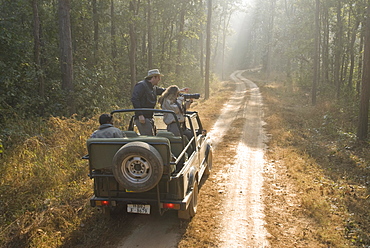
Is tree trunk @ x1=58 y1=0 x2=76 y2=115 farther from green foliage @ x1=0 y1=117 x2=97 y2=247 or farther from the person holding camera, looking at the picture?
the person holding camera

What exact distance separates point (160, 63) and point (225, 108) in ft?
25.3

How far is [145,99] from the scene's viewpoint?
251 inches

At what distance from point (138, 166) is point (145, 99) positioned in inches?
94.8

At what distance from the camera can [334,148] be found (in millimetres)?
10398

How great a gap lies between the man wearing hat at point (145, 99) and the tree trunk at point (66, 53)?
19.0 ft

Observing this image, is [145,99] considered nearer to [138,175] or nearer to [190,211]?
[138,175]

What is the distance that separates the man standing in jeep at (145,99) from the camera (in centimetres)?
607

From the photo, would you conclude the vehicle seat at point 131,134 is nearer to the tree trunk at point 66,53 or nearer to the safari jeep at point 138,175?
the safari jeep at point 138,175

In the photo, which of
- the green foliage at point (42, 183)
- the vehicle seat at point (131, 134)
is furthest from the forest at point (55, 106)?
the vehicle seat at point (131, 134)

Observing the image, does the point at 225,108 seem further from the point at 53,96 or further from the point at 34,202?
the point at 34,202

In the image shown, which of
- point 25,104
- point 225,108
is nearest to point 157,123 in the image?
point 25,104

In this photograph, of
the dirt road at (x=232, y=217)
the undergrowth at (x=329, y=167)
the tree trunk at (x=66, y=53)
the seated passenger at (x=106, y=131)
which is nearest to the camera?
the dirt road at (x=232, y=217)

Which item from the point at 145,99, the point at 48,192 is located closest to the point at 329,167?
the point at 145,99

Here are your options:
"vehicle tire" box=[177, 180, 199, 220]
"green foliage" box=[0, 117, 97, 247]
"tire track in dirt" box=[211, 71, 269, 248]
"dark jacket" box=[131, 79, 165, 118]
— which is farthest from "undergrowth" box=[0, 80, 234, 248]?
"dark jacket" box=[131, 79, 165, 118]
